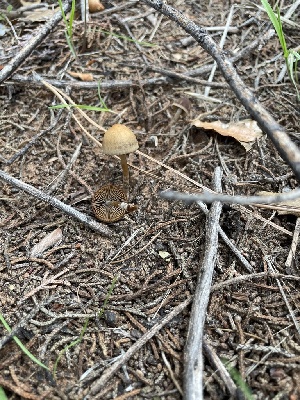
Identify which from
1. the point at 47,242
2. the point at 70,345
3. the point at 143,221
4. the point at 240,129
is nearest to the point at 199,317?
the point at 70,345

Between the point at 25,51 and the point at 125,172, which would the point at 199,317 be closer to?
the point at 125,172

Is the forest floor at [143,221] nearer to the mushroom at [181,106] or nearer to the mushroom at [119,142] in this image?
the mushroom at [181,106]

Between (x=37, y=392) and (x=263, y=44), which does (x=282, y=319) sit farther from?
(x=263, y=44)

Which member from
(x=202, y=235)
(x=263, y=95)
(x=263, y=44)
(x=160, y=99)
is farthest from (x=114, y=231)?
(x=263, y=44)

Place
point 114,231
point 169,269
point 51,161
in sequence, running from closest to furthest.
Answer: point 169,269, point 114,231, point 51,161

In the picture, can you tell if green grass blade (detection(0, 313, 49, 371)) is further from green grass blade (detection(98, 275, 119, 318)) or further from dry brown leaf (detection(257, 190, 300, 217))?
dry brown leaf (detection(257, 190, 300, 217))
